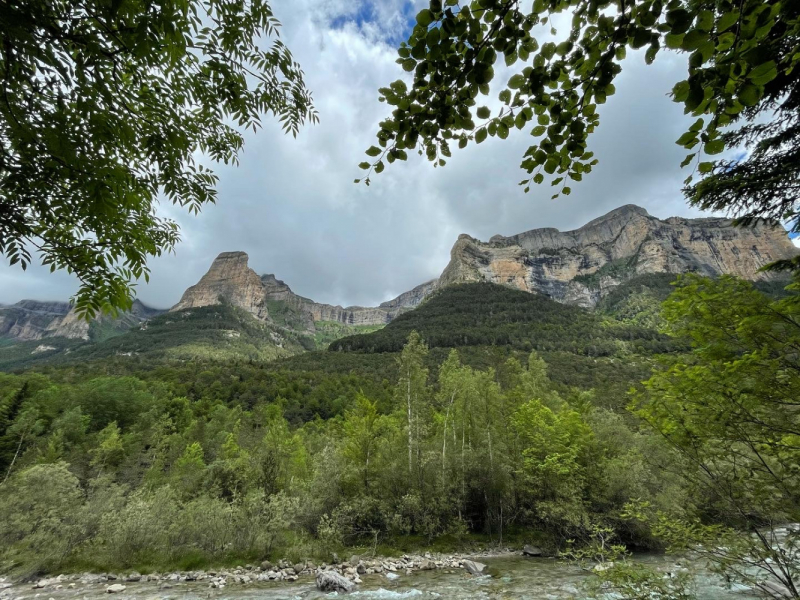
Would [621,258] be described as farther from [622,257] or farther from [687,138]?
[687,138]

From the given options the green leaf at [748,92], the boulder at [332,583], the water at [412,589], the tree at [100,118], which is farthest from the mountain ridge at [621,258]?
the green leaf at [748,92]

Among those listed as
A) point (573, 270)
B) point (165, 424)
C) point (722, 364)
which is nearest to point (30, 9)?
point (722, 364)

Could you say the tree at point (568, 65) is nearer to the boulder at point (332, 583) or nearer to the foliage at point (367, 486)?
the boulder at point (332, 583)

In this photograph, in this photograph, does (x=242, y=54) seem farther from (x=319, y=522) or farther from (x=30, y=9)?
(x=319, y=522)

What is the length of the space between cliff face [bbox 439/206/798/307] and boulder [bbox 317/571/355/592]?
155585 mm

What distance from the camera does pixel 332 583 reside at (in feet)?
37.9

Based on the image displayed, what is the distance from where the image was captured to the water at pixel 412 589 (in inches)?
411

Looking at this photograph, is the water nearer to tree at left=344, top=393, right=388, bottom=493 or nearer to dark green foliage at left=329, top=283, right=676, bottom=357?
tree at left=344, top=393, right=388, bottom=493

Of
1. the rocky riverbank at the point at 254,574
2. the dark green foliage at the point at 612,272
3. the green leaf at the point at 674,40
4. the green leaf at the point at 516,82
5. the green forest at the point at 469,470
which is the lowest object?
the rocky riverbank at the point at 254,574

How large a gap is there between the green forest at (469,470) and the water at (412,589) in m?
2.02

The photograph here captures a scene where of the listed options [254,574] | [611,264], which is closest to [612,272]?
[611,264]

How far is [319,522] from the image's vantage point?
1650 cm

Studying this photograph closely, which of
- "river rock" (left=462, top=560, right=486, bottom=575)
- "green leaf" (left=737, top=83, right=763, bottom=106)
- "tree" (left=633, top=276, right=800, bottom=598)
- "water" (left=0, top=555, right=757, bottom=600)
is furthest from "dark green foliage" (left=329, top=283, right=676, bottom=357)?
"green leaf" (left=737, top=83, right=763, bottom=106)

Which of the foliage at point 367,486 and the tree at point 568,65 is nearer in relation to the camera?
the tree at point 568,65
